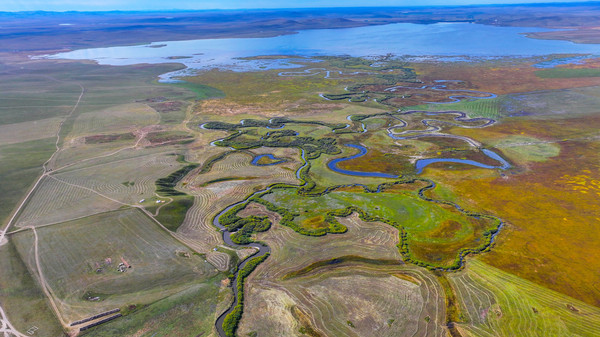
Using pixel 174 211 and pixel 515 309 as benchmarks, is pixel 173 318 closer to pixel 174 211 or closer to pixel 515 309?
pixel 174 211

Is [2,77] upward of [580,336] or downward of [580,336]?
upward

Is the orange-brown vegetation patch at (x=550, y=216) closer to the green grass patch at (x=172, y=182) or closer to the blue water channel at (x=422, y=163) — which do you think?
the blue water channel at (x=422, y=163)

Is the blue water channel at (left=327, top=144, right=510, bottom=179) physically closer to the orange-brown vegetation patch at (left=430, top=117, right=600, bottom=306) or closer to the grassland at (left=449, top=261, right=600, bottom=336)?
the orange-brown vegetation patch at (left=430, top=117, right=600, bottom=306)

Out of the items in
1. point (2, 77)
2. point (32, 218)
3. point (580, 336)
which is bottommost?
point (580, 336)

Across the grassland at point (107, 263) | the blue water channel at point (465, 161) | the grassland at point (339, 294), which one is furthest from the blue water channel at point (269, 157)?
the blue water channel at point (465, 161)

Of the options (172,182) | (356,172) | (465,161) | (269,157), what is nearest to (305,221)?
(356,172)

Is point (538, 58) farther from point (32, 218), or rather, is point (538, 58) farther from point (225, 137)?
point (32, 218)

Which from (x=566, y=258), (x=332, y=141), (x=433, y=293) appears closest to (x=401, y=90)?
(x=332, y=141)
